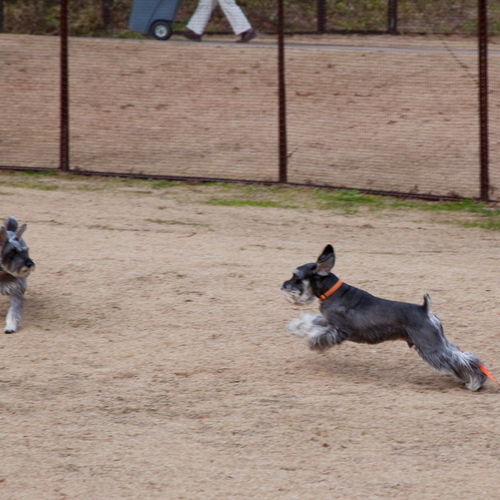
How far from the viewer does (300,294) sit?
5.68 m

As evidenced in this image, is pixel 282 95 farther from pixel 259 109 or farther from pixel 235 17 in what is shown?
pixel 235 17

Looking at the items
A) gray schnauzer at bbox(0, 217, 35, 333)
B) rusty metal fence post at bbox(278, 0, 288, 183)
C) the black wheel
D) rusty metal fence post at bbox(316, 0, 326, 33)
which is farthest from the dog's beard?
the black wheel

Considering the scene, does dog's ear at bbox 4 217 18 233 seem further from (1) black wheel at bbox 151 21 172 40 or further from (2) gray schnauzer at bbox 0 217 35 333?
(1) black wheel at bbox 151 21 172 40

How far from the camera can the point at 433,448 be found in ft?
15.3

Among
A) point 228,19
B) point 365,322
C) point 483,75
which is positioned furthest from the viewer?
point 228,19

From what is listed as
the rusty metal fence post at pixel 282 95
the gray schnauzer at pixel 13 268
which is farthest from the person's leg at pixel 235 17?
the gray schnauzer at pixel 13 268

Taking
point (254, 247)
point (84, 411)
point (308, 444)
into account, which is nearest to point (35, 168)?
point (254, 247)

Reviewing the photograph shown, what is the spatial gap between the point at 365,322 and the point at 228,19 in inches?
427

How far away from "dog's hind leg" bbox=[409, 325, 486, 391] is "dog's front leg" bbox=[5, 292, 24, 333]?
9.26 ft

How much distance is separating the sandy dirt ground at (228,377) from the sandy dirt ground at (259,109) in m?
3.16

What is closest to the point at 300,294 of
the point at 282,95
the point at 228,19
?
the point at 282,95

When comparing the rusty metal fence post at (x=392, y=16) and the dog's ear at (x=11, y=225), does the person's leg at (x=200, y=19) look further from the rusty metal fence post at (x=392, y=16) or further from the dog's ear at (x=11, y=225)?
the dog's ear at (x=11, y=225)

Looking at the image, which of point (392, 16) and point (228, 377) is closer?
point (228, 377)

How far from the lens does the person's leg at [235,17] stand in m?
15.0
